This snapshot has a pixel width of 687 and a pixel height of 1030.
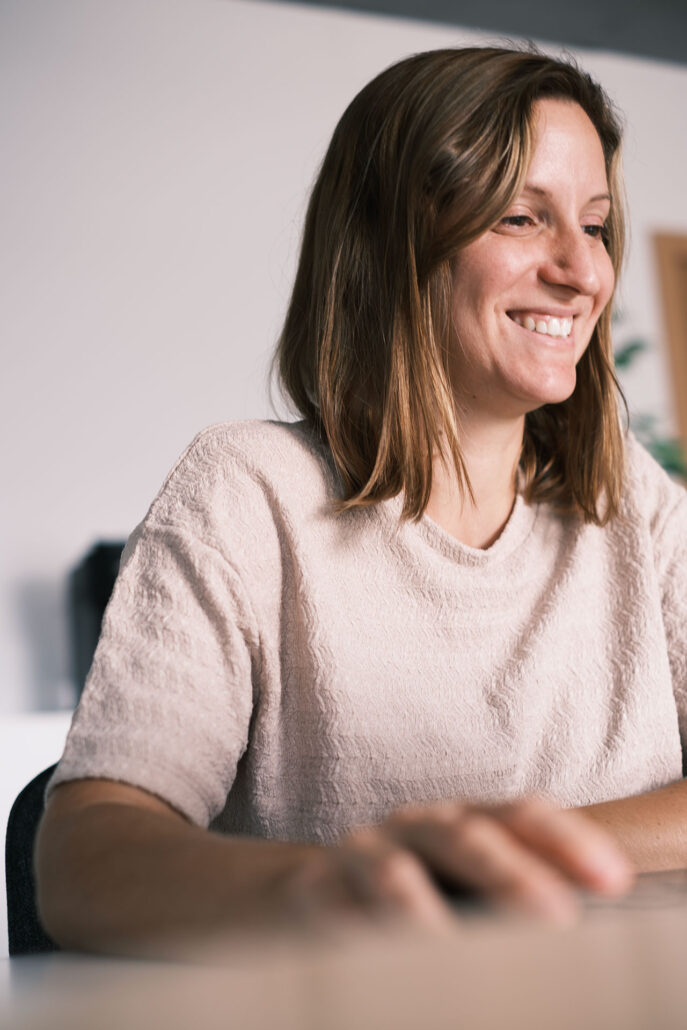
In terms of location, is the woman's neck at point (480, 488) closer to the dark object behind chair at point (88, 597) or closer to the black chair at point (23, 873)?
the black chair at point (23, 873)

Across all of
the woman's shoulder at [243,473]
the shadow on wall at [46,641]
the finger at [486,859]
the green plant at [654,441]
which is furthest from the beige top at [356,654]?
the green plant at [654,441]

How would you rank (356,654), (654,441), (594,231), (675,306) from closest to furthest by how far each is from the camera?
(356,654) < (594,231) < (654,441) < (675,306)

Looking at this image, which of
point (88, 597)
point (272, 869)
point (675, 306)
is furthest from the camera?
point (675, 306)

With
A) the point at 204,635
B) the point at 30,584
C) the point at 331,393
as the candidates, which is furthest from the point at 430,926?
the point at 30,584

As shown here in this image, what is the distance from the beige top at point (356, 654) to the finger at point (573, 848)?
0.50 m

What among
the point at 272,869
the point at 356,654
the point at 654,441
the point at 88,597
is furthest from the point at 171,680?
the point at 654,441

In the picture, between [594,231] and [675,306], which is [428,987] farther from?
[675,306]

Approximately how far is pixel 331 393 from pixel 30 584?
2.41 meters

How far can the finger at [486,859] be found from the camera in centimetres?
35

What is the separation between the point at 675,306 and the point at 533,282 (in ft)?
11.5

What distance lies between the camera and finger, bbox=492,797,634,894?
14.9 inches

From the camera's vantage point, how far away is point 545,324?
1.18 meters

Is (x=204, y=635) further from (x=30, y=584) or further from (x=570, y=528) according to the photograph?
(x=30, y=584)

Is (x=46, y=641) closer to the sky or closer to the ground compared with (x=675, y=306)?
closer to the ground
